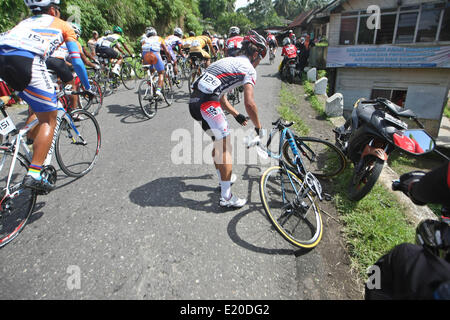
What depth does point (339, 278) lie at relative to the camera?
2.36 metres

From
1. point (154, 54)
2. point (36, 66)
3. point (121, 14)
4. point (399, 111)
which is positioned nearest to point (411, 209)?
point (399, 111)

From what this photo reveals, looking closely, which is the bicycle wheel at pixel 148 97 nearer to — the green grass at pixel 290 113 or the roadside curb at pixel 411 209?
the green grass at pixel 290 113

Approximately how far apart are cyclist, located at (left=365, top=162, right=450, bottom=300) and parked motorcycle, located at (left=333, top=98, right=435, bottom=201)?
1.46m

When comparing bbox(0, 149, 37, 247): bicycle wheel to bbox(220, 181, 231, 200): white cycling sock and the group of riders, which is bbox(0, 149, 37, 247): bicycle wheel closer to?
the group of riders

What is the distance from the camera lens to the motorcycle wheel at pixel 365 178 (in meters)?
3.01

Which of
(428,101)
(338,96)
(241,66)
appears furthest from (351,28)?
(241,66)

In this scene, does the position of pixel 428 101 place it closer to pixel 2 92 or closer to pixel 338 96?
pixel 338 96

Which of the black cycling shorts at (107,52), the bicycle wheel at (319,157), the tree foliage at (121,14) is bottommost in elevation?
the bicycle wheel at (319,157)

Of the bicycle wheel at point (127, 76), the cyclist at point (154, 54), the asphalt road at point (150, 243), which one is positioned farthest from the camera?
the bicycle wheel at point (127, 76)

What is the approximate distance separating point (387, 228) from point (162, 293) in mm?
2718

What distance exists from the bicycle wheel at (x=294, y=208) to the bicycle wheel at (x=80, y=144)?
3.10 m

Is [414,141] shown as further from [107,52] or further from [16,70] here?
[107,52]

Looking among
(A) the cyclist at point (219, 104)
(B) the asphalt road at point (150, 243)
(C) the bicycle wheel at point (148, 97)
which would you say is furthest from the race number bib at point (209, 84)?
(C) the bicycle wheel at point (148, 97)

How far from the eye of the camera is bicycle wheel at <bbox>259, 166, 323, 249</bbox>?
2797mm
